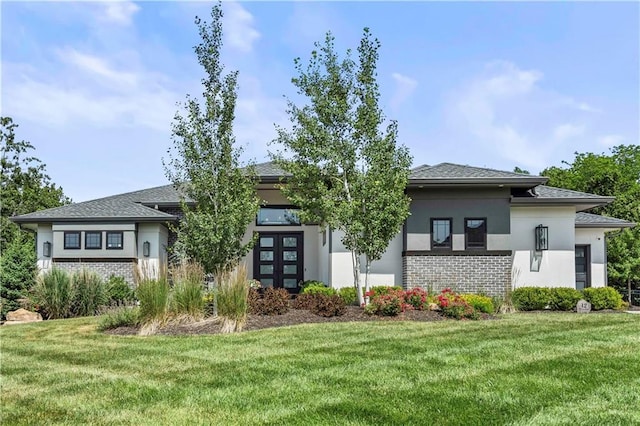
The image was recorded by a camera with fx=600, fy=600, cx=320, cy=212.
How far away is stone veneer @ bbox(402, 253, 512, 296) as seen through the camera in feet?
55.4

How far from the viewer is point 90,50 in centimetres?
1183

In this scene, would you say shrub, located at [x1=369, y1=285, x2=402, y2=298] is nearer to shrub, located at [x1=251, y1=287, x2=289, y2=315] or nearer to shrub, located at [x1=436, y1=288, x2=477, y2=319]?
shrub, located at [x1=436, y1=288, x2=477, y2=319]

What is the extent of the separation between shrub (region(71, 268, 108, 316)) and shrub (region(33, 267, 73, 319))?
7.1 inches

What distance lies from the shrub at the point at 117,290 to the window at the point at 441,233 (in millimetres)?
8690

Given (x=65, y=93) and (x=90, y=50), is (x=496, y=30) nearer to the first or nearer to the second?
(x=90, y=50)

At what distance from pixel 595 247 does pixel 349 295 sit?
9.45 metres

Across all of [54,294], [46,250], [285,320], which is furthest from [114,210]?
[285,320]

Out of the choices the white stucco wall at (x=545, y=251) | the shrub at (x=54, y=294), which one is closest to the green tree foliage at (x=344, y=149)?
the white stucco wall at (x=545, y=251)

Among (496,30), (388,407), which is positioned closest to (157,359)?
(388,407)

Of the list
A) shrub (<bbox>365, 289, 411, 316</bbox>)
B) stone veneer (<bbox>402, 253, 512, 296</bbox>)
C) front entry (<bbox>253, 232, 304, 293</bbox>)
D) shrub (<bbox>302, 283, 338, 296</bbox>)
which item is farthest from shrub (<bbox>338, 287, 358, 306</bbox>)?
front entry (<bbox>253, 232, 304, 293</bbox>)

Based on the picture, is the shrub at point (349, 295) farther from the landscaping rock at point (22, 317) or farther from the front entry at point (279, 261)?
the landscaping rock at point (22, 317)

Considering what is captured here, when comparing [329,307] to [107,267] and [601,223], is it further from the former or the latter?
[601,223]

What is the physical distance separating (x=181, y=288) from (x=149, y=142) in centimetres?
523

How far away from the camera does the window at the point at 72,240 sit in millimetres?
19297
